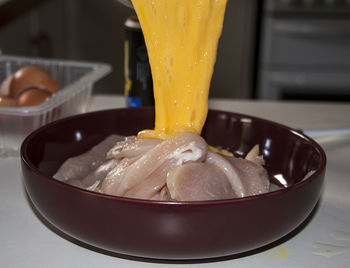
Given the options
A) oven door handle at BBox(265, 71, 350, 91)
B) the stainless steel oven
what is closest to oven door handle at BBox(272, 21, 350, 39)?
the stainless steel oven

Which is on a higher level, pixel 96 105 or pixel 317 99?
pixel 96 105

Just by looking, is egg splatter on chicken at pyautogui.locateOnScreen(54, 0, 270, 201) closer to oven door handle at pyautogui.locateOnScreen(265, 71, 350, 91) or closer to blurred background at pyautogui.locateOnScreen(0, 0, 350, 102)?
blurred background at pyautogui.locateOnScreen(0, 0, 350, 102)

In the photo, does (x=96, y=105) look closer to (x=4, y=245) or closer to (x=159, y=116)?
(x=159, y=116)

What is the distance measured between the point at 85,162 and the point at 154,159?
0.20 meters

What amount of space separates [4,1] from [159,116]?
113 centimetres

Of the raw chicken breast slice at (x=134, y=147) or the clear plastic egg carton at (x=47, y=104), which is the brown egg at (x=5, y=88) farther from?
the raw chicken breast slice at (x=134, y=147)

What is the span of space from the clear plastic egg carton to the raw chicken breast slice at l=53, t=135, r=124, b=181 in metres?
0.20

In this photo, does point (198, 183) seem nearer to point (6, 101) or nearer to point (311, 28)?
point (6, 101)

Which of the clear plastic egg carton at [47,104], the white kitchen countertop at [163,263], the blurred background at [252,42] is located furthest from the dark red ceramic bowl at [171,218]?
the blurred background at [252,42]

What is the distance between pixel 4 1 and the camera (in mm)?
1836

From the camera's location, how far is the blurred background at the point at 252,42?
2725 mm

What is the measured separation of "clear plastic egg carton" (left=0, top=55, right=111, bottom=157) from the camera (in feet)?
3.82

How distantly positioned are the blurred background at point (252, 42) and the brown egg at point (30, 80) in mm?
1158

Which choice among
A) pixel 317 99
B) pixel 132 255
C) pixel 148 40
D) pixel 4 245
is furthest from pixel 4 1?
pixel 317 99
